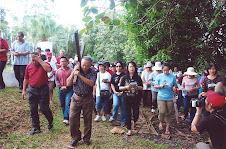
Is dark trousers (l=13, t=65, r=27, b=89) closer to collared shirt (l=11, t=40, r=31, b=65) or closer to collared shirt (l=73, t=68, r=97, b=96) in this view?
collared shirt (l=11, t=40, r=31, b=65)

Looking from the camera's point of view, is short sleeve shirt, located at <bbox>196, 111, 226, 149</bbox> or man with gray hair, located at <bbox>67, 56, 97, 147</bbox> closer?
short sleeve shirt, located at <bbox>196, 111, 226, 149</bbox>

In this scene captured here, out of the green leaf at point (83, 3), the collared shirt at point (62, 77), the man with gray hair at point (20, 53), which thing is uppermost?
the green leaf at point (83, 3)

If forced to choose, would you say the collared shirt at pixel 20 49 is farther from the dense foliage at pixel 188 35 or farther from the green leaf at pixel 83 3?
the green leaf at pixel 83 3

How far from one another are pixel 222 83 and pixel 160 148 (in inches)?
88.2

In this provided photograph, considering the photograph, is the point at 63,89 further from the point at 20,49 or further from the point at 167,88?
the point at 167,88

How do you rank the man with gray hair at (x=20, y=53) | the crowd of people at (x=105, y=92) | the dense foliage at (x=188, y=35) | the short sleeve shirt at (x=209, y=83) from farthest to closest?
the dense foliage at (x=188, y=35), the man with gray hair at (x=20, y=53), the short sleeve shirt at (x=209, y=83), the crowd of people at (x=105, y=92)

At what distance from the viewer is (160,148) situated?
14.4 ft

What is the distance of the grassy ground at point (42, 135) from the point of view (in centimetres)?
435

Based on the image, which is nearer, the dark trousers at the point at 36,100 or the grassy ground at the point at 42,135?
the grassy ground at the point at 42,135

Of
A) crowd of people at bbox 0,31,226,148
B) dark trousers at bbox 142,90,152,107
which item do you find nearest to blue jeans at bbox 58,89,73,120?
crowd of people at bbox 0,31,226,148

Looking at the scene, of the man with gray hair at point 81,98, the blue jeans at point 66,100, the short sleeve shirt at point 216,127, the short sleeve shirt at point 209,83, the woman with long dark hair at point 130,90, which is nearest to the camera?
the short sleeve shirt at point 216,127

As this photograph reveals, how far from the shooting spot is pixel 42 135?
4.73m

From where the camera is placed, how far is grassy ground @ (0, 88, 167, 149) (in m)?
4.35

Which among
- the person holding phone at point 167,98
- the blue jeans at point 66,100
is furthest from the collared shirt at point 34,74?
the person holding phone at point 167,98
